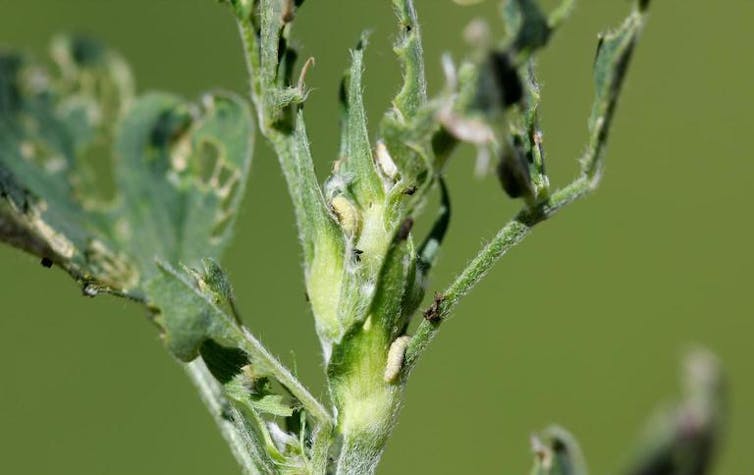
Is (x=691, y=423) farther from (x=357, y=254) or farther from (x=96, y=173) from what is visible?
(x=96, y=173)

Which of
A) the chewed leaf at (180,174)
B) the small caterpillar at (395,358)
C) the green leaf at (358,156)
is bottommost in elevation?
the small caterpillar at (395,358)

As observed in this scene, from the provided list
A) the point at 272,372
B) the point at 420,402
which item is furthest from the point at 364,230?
the point at 420,402

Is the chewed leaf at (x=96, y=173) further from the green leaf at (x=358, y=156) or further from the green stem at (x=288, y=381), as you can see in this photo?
the green leaf at (x=358, y=156)

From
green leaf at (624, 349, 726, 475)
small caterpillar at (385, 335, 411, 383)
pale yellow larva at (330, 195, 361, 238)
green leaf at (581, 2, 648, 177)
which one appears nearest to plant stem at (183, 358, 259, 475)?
small caterpillar at (385, 335, 411, 383)

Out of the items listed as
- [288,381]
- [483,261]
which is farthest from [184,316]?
[483,261]

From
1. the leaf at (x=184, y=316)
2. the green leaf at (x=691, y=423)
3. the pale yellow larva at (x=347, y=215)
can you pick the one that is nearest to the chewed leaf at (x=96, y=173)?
the leaf at (x=184, y=316)
